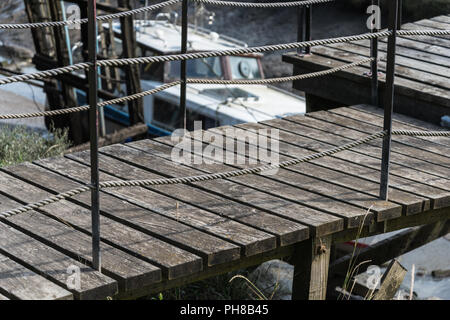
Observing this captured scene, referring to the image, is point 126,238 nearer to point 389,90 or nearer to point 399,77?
point 389,90

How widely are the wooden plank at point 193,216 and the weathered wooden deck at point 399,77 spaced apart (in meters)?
2.09

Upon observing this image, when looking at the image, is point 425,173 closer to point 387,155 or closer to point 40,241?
point 387,155

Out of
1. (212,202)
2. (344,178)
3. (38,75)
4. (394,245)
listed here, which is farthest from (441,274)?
(38,75)

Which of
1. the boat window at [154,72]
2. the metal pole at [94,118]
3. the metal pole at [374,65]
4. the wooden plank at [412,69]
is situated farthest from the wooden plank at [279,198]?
the boat window at [154,72]

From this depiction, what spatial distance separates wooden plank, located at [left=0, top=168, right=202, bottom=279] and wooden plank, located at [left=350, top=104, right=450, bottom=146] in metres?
2.11

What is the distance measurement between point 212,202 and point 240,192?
0.62ft

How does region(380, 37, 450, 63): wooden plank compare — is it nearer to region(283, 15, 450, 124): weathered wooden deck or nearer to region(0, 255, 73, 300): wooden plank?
region(283, 15, 450, 124): weathered wooden deck

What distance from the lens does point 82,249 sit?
3162 mm

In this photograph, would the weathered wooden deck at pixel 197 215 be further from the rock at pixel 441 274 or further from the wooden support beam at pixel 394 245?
the rock at pixel 441 274

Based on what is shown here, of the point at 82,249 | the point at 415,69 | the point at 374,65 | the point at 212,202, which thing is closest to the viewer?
the point at 82,249

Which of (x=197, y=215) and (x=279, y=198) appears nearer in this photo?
(x=197, y=215)

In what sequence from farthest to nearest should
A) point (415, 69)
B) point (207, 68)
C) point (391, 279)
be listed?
1. point (207, 68)
2. point (415, 69)
3. point (391, 279)

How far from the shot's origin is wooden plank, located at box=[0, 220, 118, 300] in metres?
2.90

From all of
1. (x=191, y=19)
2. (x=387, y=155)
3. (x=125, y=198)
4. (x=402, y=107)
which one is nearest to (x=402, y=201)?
(x=387, y=155)
